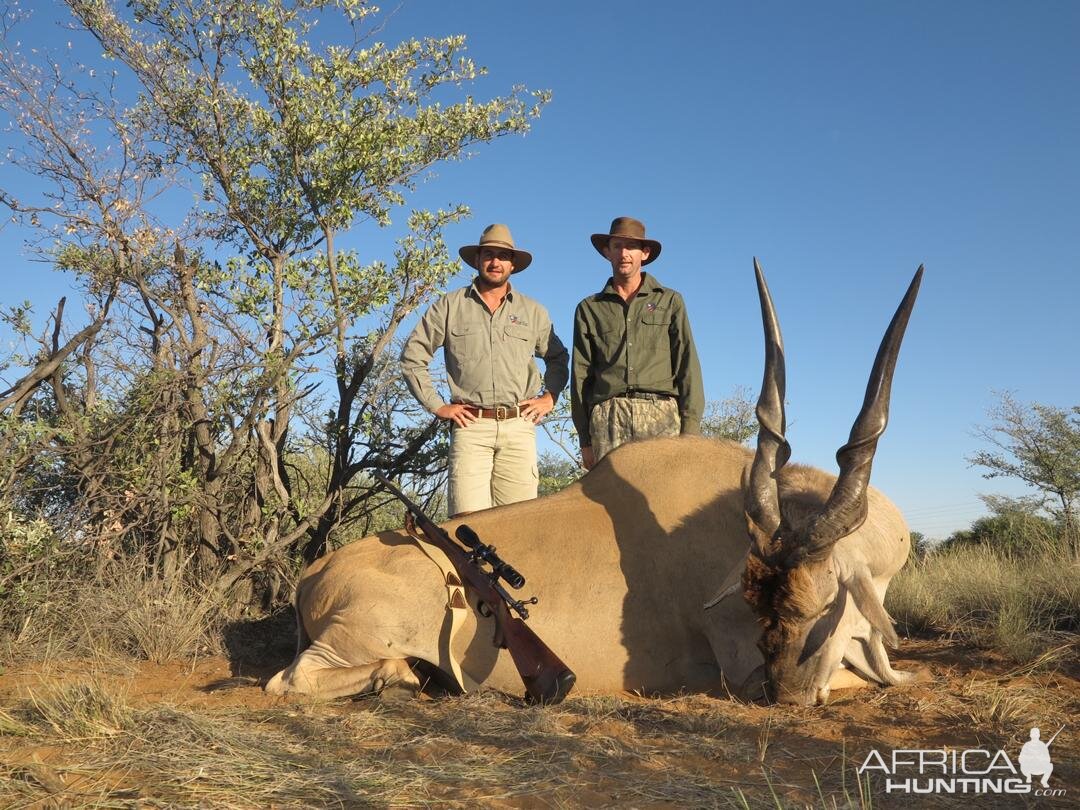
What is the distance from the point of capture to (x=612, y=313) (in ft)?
20.7

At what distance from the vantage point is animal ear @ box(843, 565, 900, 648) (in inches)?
161

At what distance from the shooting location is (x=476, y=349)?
20.9 feet

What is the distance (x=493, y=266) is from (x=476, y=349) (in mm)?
655

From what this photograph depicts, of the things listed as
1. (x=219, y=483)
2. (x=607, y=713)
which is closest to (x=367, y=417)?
(x=219, y=483)

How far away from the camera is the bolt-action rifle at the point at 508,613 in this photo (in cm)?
413

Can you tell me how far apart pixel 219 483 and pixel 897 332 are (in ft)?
16.7

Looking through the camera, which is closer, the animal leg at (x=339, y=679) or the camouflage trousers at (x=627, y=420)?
the animal leg at (x=339, y=679)

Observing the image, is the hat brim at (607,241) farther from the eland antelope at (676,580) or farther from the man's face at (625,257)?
the eland antelope at (676,580)

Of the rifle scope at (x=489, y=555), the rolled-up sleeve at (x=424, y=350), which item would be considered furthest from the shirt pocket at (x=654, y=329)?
the rifle scope at (x=489, y=555)

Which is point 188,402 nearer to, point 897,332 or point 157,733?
point 157,733

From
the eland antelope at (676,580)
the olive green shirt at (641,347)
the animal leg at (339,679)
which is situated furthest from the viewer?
→ the olive green shirt at (641,347)

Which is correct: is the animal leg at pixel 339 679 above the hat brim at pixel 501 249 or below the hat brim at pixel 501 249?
below

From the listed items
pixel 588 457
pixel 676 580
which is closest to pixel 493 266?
pixel 588 457

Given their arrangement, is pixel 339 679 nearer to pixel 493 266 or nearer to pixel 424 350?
pixel 424 350
